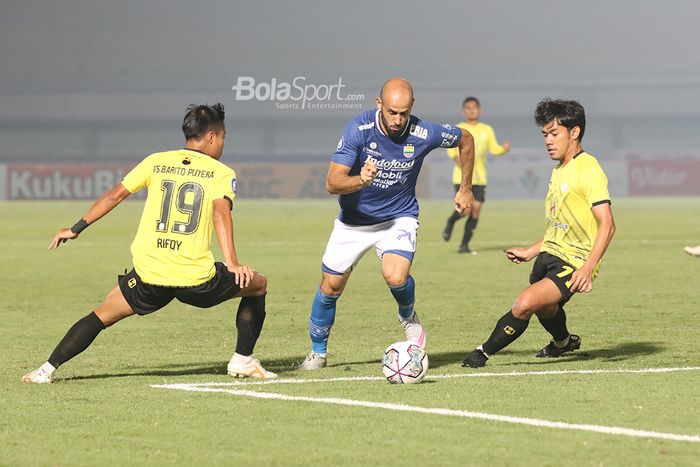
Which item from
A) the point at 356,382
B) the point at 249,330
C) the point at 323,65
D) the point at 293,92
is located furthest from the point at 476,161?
the point at 293,92

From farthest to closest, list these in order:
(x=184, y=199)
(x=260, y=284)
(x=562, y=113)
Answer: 1. (x=562, y=113)
2. (x=260, y=284)
3. (x=184, y=199)

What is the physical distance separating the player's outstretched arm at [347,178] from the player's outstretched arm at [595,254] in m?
1.38

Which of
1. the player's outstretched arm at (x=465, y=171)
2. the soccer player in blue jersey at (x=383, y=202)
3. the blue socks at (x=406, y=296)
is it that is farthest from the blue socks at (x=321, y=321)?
the player's outstretched arm at (x=465, y=171)

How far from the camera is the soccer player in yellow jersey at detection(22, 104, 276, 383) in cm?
758

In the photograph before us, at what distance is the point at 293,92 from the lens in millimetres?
66812

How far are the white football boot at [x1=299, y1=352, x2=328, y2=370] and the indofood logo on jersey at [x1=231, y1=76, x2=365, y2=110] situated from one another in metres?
55.5

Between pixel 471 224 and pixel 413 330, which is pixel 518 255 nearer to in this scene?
pixel 413 330

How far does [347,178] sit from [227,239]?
1024 millimetres

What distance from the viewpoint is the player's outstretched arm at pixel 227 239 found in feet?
24.4

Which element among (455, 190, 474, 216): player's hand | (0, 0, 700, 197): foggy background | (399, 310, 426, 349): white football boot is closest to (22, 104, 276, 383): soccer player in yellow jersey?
(399, 310, 426, 349): white football boot

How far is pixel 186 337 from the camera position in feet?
34.6

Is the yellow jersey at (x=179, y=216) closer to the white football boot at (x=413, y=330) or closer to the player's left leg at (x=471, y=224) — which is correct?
the white football boot at (x=413, y=330)

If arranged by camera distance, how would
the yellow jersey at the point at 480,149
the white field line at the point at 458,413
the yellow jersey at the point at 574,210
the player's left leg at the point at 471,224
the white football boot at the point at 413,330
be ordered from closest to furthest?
the white field line at the point at 458,413 < the yellow jersey at the point at 574,210 < the white football boot at the point at 413,330 < the player's left leg at the point at 471,224 < the yellow jersey at the point at 480,149

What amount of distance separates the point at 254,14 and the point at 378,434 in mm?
62097
